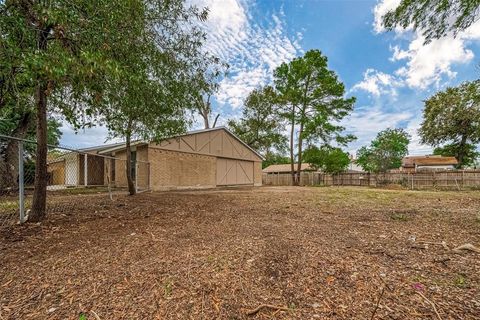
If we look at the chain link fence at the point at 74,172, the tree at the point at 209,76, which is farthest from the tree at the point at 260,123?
the tree at the point at 209,76

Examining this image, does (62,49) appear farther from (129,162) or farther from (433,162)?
(433,162)

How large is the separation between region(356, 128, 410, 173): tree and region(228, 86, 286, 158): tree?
863 inches

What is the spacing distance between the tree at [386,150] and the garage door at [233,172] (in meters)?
26.9

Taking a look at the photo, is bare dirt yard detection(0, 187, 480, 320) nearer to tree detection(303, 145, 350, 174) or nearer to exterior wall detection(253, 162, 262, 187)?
tree detection(303, 145, 350, 174)

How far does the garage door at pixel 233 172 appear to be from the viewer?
676 inches

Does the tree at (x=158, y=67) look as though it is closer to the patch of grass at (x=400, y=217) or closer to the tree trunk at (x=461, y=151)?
the patch of grass at (x=400, y=217)

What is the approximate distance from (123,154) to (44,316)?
13.7m

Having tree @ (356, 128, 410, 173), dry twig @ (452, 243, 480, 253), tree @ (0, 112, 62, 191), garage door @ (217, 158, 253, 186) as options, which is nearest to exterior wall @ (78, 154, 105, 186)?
tree @ (0, 112, 62, 191)

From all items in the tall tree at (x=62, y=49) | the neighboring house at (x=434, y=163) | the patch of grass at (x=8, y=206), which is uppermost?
the tall tree at (x=62, y=49)

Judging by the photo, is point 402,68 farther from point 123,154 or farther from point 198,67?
point 123,154

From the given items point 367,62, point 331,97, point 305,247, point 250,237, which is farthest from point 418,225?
point 331,97

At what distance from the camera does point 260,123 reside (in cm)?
2406

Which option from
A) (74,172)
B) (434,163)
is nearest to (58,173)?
(74,172)

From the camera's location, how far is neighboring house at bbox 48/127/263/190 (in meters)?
12.5
